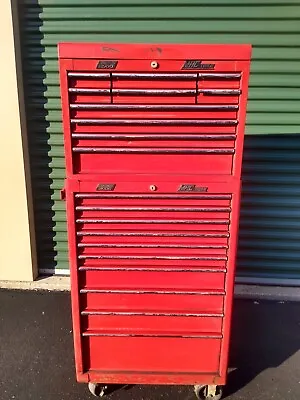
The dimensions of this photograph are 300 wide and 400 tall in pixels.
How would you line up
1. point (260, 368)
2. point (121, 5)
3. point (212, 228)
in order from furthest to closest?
point (121, 5) → point (260, 368) → point (212, 228)

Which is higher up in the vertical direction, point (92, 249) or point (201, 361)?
point (92, 249)

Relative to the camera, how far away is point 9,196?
12.0ft

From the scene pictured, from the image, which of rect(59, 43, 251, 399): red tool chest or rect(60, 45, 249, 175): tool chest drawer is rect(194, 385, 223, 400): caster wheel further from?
rect(60, 45, 249, 175): tool chest drawer

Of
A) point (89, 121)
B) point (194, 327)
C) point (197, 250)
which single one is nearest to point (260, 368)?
point (194, 327)

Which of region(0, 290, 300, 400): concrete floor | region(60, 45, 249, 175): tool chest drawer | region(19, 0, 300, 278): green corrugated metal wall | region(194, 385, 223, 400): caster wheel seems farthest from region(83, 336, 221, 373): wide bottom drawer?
region(19, 0, 300, 278): green corrugated metal wall

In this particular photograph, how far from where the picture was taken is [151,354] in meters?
2.50

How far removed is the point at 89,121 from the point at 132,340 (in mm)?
1341

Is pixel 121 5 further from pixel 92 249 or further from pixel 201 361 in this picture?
pixel 201 361

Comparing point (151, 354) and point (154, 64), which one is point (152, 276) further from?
point (154, 64)

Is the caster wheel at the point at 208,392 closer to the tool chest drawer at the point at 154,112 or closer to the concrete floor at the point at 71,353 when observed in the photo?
the concrete floor at the point at 71,353

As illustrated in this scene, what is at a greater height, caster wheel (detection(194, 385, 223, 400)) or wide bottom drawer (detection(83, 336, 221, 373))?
wide bottom drawer (detection(83, 336, 221, 373))

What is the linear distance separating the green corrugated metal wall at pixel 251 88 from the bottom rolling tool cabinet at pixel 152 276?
59.9 inches

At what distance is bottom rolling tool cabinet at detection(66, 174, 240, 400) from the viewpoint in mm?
2180

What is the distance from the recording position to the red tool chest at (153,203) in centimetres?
200
